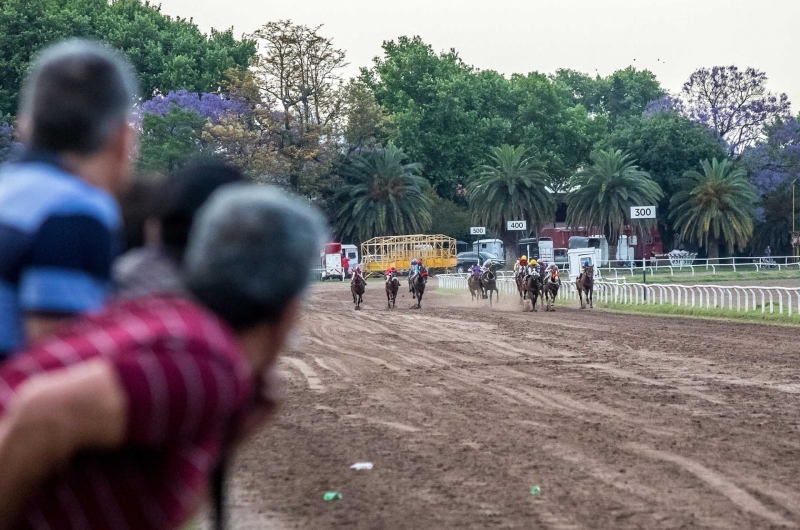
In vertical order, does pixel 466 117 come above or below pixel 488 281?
above

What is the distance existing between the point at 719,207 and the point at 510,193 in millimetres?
12205

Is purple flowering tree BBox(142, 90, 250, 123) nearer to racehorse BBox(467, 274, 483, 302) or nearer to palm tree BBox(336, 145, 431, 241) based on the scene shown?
palm tree BBox(336, 145, 431, 241)

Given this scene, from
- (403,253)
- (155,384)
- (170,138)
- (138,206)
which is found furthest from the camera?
(403,253)

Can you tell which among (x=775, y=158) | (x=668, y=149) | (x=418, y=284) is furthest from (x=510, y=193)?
(x=418, y=284)

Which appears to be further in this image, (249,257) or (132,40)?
(132,40)

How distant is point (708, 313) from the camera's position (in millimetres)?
29000

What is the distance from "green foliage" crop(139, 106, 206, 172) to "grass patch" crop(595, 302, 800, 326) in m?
26.1

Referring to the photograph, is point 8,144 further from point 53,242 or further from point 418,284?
point 53,242

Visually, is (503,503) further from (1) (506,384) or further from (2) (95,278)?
(1) (506,384)

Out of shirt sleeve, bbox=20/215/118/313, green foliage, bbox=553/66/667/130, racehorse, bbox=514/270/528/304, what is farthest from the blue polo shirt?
green foliage, bbox=553/66/667/130

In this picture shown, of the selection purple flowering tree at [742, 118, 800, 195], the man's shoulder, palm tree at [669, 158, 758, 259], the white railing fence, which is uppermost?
purple flowering tree at [742, 118, 800, 195]

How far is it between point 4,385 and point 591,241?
70881 mm

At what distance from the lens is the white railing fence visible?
27547 millimetres

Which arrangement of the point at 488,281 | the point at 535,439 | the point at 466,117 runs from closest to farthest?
1. the point at 535,439
2. the point at 488,281
3. the point at 466,117
